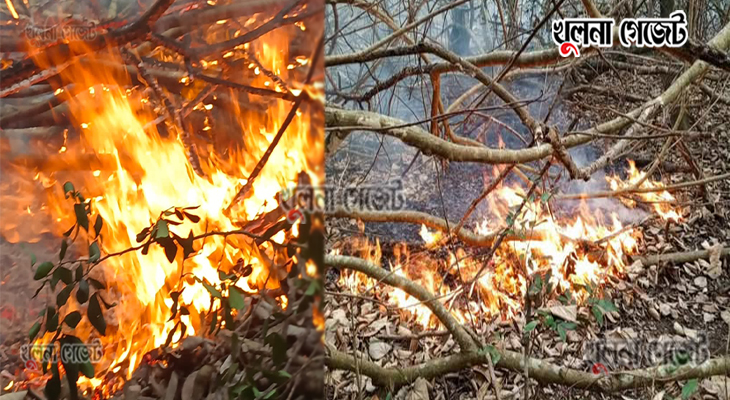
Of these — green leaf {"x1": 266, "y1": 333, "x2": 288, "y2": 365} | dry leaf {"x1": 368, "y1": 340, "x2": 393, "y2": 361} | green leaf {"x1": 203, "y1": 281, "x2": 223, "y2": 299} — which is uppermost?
green leaf {"x1": 203, "y1": 281, "x2": 223, "y2": 299}

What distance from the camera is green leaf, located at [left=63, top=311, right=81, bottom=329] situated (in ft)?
1.91

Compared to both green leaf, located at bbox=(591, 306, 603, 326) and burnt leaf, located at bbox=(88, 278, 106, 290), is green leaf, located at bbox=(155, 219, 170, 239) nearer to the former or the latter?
burnt leaf, located at bbox=(88, 278, 106, 290)

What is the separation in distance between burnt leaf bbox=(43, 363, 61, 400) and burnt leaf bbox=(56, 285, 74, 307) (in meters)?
0.08

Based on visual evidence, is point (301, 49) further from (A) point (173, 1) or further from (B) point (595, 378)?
(B) point (595, 378)

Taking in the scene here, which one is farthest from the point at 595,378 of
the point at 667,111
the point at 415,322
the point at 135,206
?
the point at 135,206

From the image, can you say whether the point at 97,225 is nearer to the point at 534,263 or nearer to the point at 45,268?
the point at 45,268

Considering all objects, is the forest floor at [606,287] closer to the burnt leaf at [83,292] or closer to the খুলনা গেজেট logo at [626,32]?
the খুলনা গেজেট logo at [626,32]

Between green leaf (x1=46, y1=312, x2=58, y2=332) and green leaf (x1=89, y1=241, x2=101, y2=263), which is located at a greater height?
green leaf (x1=89, y1=241, x2=101, y2=263)

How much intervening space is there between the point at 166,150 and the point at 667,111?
1497mm

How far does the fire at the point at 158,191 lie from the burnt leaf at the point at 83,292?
1 cm

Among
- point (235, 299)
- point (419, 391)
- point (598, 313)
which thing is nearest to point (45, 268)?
point (235, 299)

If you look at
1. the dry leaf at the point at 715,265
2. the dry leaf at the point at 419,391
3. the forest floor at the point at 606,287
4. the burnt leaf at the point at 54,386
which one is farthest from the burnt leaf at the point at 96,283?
the dry leaf at the point at 715,265

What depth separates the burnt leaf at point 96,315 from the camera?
58cm

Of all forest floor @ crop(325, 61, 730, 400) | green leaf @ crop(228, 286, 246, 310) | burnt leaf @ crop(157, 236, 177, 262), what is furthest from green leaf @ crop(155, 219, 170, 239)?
forest floor @ crop(325, 61, 730, 400)
